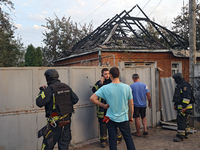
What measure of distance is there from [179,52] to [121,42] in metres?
4.11

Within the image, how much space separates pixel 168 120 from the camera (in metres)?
6.63

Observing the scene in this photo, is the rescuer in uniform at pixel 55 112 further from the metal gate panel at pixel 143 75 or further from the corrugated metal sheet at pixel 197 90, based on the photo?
the corrugated metal sheet at pixel 197 90

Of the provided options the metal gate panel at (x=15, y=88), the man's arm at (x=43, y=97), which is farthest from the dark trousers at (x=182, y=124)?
the metal gate panel at (x=15, y=88)

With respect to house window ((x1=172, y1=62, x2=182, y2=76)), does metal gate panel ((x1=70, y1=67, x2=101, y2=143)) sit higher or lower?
lower

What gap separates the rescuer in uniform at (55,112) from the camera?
3.10 meters

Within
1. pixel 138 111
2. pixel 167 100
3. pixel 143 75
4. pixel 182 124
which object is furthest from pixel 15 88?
pixel 167 100

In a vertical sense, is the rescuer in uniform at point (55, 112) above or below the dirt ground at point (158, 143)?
above

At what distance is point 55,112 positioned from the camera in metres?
3.24

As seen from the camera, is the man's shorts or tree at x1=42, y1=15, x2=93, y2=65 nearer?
the man's shorts

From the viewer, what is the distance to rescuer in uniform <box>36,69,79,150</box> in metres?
3.10

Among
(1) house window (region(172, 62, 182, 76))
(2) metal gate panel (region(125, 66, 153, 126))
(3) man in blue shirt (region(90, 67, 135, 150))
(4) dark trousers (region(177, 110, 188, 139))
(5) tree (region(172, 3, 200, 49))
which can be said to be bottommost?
(4) dark trousers (region(177, 110, 188, 139))

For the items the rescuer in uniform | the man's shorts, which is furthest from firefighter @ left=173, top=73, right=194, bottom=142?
the rescuer in uniform

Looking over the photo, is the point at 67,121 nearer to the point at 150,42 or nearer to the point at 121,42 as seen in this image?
the point at 121,42

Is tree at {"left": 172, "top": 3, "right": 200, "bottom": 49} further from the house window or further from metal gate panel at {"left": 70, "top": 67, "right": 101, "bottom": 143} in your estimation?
metal gate panel at {"left": 70, "top": 67, "right": 101, "bottom": 143}
